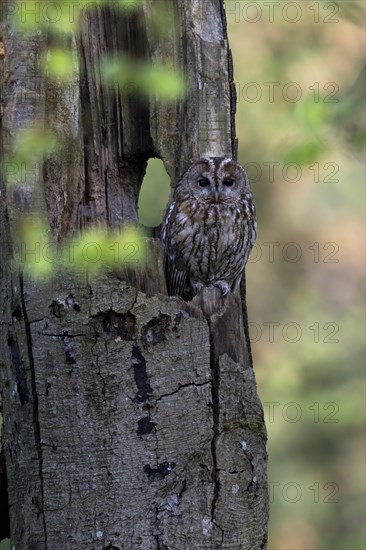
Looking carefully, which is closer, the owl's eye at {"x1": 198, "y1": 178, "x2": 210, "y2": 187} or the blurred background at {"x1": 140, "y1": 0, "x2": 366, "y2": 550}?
the owl's eye at {"x1": 198, "y1": 178, "x2": 210, "y2": 187}

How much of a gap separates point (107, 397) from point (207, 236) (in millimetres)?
1703

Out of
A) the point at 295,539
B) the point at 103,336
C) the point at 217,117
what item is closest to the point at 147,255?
the point at 103,336

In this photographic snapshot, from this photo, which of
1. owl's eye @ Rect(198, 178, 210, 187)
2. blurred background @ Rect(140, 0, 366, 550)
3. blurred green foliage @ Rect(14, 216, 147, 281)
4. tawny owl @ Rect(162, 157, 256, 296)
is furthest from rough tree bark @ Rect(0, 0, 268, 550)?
blurred background @ Rect(140, 0, 366, 550)

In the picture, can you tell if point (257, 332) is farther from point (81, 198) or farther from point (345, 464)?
point (81, 198)

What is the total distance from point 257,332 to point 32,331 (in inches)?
228

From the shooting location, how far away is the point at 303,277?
9773 mm

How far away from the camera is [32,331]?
376 cm

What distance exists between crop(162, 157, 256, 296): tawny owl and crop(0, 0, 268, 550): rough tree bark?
1118 millimetres

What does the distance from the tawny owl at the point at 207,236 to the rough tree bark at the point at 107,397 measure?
1118mm

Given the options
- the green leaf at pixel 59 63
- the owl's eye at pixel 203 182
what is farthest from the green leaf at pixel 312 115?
the owl's eye at pixel 203 182

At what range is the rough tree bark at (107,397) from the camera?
3.66 metres

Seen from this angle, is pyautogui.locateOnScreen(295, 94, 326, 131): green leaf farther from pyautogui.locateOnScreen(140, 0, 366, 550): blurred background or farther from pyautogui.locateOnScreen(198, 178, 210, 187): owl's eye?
pyautogui.locateOnScreen(140, 0, 366, 550): blurred background

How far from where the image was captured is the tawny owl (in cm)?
512

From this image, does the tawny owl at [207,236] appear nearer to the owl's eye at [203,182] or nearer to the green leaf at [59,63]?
the owl's eye at [203,182]
